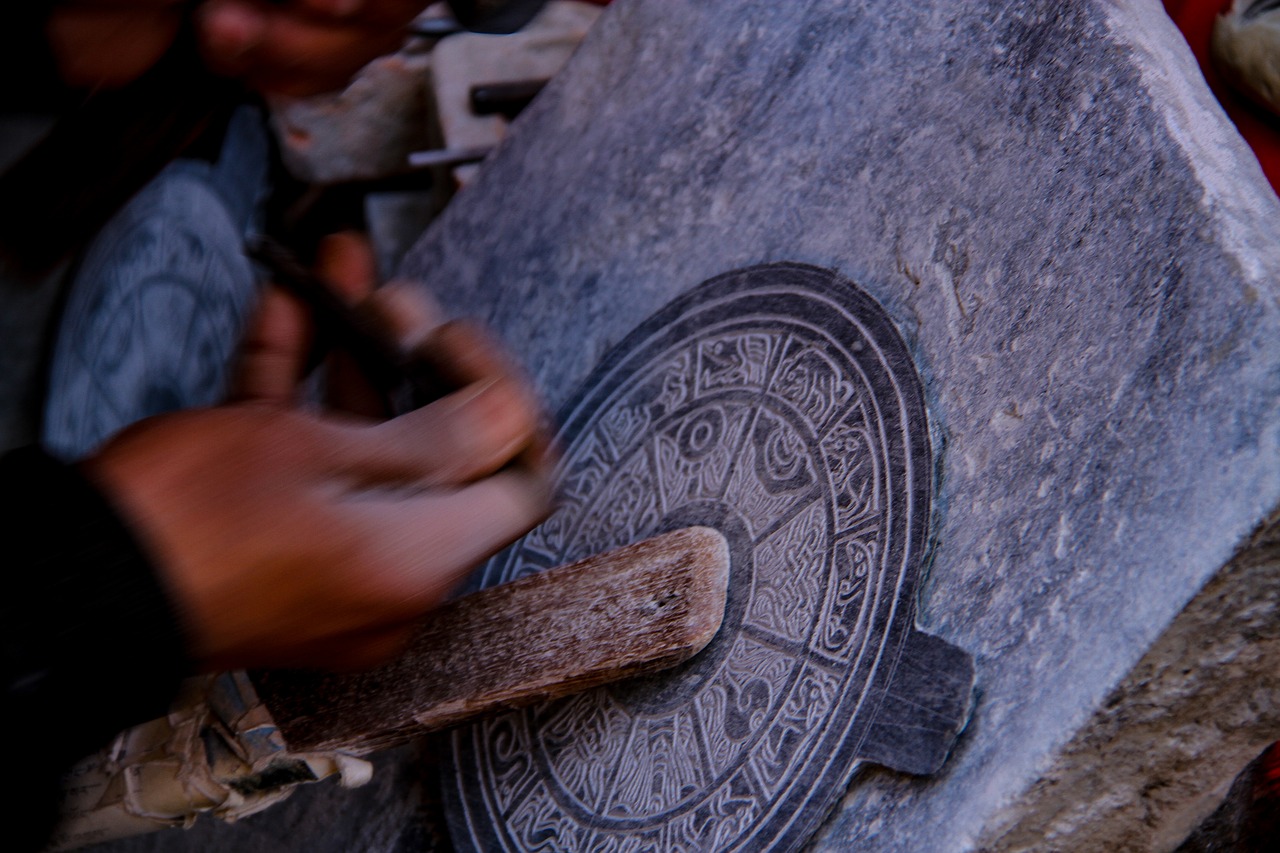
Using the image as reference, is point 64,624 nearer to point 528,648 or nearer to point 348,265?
point 528,648

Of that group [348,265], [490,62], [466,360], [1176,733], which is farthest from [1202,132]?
[490,62]

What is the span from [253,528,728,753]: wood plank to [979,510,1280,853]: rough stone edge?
475mm

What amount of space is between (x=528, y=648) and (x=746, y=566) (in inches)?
12.6

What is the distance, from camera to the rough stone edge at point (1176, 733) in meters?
1.05

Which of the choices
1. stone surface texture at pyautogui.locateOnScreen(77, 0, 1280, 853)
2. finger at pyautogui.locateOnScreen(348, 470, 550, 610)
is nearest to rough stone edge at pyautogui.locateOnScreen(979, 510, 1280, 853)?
stone surface texture at pyautogui.locateOnScreen(77, 0, 1280, 853)

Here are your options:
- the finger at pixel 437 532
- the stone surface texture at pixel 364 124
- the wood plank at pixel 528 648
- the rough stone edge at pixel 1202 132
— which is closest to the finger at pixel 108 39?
the finger at pixel 437 532

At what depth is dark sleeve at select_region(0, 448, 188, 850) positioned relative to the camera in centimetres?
99

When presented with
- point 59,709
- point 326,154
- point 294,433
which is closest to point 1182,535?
point 294,433

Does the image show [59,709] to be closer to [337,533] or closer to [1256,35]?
[337,533]

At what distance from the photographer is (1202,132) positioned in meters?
1.27

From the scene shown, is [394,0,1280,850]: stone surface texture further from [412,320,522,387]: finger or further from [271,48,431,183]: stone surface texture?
[271,48,431,183]: stone surface texture

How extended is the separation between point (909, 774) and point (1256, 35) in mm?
1790

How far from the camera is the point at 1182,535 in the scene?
3.49 feet

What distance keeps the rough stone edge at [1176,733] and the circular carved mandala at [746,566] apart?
8.8 inches
